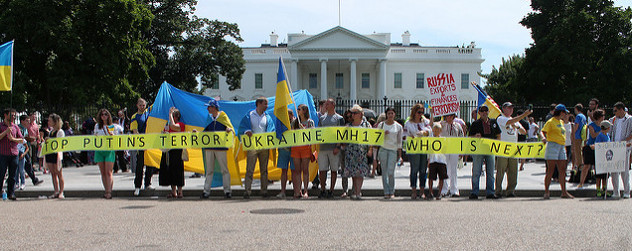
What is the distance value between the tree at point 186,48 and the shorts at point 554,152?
35.0 m

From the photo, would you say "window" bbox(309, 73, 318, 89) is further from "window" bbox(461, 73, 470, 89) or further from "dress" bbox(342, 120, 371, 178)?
"dress" bbox(342, 120, 371, 178)

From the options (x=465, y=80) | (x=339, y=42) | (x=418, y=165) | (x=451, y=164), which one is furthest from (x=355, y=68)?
(x=418, y=165)

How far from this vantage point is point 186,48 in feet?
150

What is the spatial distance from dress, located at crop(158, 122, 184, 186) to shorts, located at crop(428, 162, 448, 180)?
14.8 feet

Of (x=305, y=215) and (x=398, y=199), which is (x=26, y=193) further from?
(x=398, y=199)

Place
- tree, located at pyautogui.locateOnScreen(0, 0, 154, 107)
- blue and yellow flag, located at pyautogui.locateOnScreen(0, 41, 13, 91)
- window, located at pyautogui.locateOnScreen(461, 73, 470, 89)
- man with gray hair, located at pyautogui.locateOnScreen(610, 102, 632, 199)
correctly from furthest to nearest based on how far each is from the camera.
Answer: window, located at pyautogui.locateOnScreen(461, 73, 470, 89)
tree, located at pyautogui.locateOnScreen(0, 0, 154, 107)
blue and yellow flag, located at pyautogui.locateOnScreen(0, 41, 13, 91)
man with gray hair, located at pyautogui.locateOnScreen(610, 102, 632, 199)

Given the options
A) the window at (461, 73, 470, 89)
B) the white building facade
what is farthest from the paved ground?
the window at (461, 73, 470, 89)

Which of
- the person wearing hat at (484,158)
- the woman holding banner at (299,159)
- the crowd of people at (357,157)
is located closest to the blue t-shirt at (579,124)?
the crowd of people at (357,157)

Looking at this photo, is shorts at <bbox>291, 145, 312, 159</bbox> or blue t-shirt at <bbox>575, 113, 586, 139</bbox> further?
blue t-shirt at <bbox>575, 113, 586, 139</bbox>

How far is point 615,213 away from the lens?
27.3ft

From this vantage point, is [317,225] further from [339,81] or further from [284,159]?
[339,81]

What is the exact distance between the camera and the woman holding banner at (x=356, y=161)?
10.2m

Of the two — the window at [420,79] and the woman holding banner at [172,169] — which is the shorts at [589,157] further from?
the window at [420,79]

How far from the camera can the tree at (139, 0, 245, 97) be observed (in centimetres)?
4203
